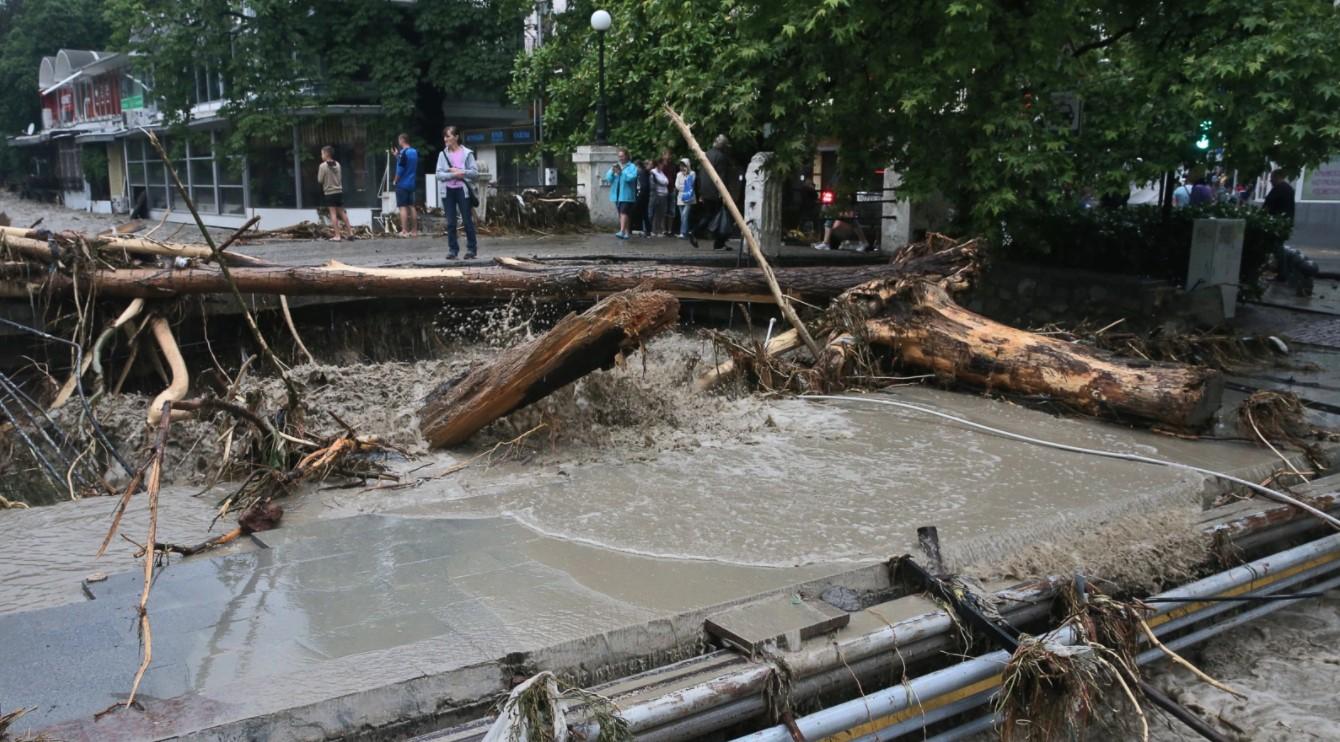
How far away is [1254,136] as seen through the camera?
29.8ft

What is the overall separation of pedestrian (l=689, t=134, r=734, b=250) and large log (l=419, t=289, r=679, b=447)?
820 cm

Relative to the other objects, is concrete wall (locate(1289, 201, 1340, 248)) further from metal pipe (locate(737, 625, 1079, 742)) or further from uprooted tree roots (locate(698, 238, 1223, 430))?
metal pipe (locate(737, 625, 1079, 742))

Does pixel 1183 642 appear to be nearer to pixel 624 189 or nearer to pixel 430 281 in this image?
pixel 430 281

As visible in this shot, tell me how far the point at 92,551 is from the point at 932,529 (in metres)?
4.21

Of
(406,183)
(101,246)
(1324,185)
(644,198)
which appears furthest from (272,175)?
(1324,185)

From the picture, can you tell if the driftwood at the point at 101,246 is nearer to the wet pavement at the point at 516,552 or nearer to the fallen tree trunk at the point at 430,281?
the fallen tree trunk at the point at 430,281

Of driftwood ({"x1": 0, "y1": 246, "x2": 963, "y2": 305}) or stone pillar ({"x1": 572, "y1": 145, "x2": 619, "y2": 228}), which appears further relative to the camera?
stone pillar ({"x1": 572, "y1": 145, "x2": 619, "y2": 228})

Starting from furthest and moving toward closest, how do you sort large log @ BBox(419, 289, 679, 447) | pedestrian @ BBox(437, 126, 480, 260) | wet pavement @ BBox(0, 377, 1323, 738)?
pedestrian @ BBox(437, 126, 480, 260) → large log @ BBox(419, 289, 679, 447) → wet pavement @ BBox(0, 377, 1323, 738)

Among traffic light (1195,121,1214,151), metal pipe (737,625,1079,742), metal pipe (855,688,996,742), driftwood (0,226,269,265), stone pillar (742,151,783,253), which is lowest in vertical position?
metal pipe (855,688,996,742)

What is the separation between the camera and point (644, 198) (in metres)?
19.0

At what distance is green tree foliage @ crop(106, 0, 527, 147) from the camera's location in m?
24.5

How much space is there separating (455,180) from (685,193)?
568 centimetres

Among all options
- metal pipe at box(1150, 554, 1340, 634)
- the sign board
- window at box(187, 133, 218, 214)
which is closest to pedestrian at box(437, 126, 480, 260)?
metal pipe at box(1150, 554, 1340, 634)

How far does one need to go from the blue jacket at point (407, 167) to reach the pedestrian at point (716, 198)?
4421mm
